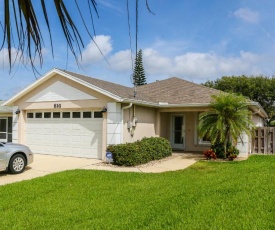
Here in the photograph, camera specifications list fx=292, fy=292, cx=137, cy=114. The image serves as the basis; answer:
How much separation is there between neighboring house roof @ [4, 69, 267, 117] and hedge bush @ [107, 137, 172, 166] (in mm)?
2057

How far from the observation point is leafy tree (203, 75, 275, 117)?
3778 centimetres

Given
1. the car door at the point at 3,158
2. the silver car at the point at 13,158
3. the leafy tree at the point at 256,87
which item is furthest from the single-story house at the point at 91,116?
the leafy tree at the point at 256,87

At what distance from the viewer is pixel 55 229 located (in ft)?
16.5

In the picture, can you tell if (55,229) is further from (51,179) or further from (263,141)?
(263,141)

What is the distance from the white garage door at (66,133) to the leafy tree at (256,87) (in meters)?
28.3

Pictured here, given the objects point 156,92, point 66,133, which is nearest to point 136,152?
point 66,133

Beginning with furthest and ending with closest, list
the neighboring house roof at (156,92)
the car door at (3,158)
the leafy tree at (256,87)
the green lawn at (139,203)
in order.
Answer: the leafy tree at (256,87)
the neighboring house roof at (156,92)
the car door at (3,158)
the green lawn at (139,203)

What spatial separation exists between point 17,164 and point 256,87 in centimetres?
3468

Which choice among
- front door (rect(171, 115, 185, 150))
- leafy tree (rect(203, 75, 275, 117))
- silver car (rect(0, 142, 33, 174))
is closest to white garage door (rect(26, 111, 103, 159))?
silver car (rect(0, 142, 33, 174))

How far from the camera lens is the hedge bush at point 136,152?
12.2 m

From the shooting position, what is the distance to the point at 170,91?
19625 millimetres

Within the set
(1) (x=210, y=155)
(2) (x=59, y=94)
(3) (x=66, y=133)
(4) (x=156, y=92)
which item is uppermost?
(4) (x=156, y=92)

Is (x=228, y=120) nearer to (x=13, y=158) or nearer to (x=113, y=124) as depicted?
(x=113, y=124)

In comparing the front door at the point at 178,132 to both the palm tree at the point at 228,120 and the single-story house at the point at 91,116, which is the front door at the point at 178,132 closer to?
the single-story house at the point at 91,116
